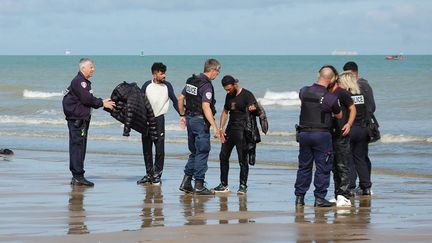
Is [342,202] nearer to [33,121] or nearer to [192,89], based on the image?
[192,89]

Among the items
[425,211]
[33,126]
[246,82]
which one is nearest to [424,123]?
[33,126]

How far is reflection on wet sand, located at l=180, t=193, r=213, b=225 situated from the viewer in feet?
30.3

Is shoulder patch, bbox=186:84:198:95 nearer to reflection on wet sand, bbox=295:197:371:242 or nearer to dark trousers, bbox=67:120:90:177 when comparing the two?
A: dark trousers, bbox=67:120:90:177

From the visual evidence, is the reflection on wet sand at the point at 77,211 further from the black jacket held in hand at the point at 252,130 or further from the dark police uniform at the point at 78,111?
the black jacket held in hand at the point at 252,130

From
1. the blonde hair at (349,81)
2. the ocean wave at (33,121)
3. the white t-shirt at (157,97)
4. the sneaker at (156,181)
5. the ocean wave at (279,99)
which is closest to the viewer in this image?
the blonde hair at (349,81)

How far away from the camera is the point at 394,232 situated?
27.9 ft

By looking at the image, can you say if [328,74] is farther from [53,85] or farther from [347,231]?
[53,85]

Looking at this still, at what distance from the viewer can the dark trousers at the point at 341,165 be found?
10727 mm

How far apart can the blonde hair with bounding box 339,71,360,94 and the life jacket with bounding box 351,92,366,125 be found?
0.09m

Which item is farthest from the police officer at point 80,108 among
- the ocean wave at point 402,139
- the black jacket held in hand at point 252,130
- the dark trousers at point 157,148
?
the ocean wave at point 402,139

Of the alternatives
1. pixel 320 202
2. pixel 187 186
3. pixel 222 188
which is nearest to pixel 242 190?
pixel 222 188

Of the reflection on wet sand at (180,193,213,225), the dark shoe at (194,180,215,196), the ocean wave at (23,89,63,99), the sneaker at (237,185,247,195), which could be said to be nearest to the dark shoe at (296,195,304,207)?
the reflection on wet sand at (180,193,213,225)

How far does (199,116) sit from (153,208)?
1.67 meters

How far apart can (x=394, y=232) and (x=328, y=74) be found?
2141 millimetres
